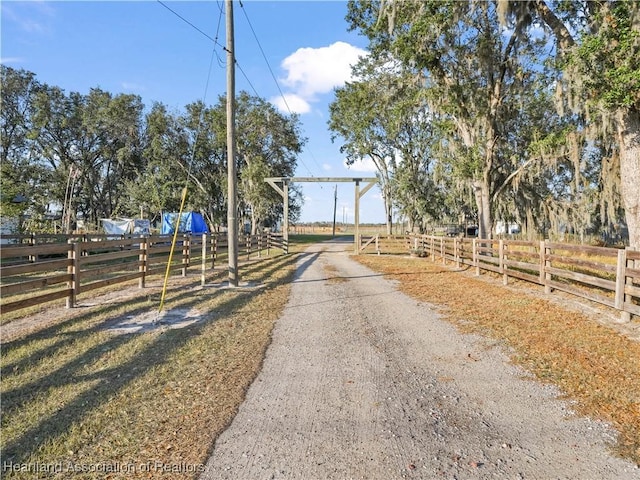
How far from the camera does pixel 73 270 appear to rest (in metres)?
6.54

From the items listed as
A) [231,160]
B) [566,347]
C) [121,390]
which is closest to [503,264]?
[566,347]

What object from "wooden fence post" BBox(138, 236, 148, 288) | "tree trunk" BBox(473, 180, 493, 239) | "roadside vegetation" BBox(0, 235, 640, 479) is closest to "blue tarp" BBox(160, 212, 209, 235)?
"wooden fence post" BBox(138, 236, 148, 288)

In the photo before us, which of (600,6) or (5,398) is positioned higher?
(600,6)

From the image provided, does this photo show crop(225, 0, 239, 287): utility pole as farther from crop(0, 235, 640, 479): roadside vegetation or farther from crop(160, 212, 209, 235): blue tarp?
crop(160, 212, 209, 235): blue tarp

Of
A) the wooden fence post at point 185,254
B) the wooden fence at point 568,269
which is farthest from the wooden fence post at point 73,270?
the wooden fence at point 568,269

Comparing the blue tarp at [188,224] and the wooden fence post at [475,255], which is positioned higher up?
the blue tarp at [188,224]

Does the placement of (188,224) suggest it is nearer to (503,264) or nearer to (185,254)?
(185,254)

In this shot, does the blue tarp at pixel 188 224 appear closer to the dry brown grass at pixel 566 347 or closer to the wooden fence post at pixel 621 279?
the dry brown grass at pixel 566 347

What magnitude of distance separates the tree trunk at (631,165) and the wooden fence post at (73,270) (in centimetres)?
1094

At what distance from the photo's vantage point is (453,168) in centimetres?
1458

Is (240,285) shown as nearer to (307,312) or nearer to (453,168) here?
(307,312)

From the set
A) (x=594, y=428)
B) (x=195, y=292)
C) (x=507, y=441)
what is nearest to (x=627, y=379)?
(x=594, y=428)

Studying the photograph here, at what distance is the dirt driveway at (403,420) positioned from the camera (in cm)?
243

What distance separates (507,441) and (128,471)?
2.50 m
